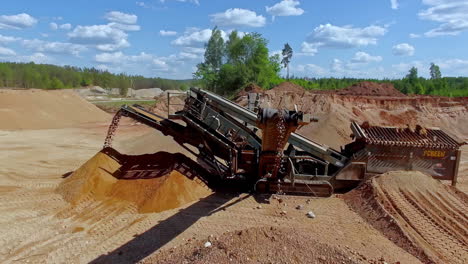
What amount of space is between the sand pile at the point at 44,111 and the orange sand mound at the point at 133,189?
16703 mm

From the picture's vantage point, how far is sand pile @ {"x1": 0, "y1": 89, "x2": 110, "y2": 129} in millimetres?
22422

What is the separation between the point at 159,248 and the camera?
5660mm

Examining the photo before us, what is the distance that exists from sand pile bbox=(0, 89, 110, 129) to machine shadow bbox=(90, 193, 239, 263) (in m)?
19.3

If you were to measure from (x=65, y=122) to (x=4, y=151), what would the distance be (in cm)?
1182

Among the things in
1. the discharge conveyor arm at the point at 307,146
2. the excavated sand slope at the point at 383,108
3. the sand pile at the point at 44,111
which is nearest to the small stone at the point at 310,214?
the discharge conveyor arm at the point at 307,146

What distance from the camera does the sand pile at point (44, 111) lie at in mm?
22422

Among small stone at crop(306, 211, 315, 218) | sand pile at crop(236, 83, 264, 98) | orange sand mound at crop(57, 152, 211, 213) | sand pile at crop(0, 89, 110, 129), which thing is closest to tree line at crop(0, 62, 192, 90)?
sand pile at crop(236, 83, 264, 98)

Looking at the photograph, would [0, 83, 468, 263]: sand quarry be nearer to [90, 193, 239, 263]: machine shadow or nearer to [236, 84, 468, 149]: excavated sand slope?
[90, 193, 239, 263]: machine shadow

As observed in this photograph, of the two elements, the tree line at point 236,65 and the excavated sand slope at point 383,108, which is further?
the tree line at point 236,65

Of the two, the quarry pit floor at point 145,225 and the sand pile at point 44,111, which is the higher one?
the sand pile at point 44,111

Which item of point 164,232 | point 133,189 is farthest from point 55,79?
point 164,232

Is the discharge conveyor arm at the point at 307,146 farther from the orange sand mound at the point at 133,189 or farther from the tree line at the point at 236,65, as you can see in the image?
the tree line at the point at 236,65

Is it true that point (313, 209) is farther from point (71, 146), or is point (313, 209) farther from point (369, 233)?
point (71, 146)

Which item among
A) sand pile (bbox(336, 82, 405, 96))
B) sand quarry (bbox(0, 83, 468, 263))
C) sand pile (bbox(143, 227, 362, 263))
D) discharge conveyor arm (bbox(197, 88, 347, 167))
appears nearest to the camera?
sand pile (bbox(143, 227, 362, 263))
